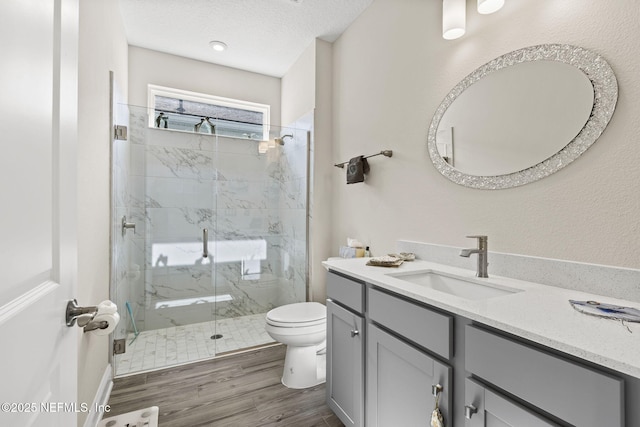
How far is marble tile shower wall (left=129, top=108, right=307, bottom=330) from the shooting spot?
2.82 metres

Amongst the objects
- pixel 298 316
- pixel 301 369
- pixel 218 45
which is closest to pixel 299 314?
pixel 298 316

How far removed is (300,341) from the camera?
6.31 feet

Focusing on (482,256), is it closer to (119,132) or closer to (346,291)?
(346,291)

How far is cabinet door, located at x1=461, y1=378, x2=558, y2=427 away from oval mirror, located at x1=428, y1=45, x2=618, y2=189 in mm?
892

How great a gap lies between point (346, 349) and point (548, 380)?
0.93 meters

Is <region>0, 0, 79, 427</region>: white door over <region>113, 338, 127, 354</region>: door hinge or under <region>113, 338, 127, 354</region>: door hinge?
over

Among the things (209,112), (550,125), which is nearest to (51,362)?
(550,125)

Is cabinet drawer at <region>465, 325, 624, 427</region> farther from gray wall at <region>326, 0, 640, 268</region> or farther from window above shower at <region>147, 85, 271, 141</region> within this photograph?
window above shower at <region>147, 85, 271, 141</region>

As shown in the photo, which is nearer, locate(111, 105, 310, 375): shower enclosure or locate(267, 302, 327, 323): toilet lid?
locate(267, 302, 327, 323): toilet lid

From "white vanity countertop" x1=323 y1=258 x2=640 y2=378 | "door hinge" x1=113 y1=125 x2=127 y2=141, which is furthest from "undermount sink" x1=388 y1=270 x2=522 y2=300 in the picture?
"door hinge" x1=113 y1=125 x2=127 y2=141

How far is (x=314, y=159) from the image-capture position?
2.71 meters

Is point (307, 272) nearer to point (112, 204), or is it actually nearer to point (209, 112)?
point (112, 204)

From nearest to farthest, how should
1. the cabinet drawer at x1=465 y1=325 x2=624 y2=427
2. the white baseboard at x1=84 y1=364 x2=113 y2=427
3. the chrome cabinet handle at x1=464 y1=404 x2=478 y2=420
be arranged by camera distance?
the cabinet drawer at x1=465 y1=325 x2=624 y2=427 < the chrome cabinet handle at x1=464 y1=404 x2=478 y2=420 < the white baseboard at x1=84 y1=364 x2=113 y2=427

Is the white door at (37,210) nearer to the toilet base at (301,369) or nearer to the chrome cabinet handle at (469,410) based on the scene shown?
the chrome cabinet handle at (469,410)
